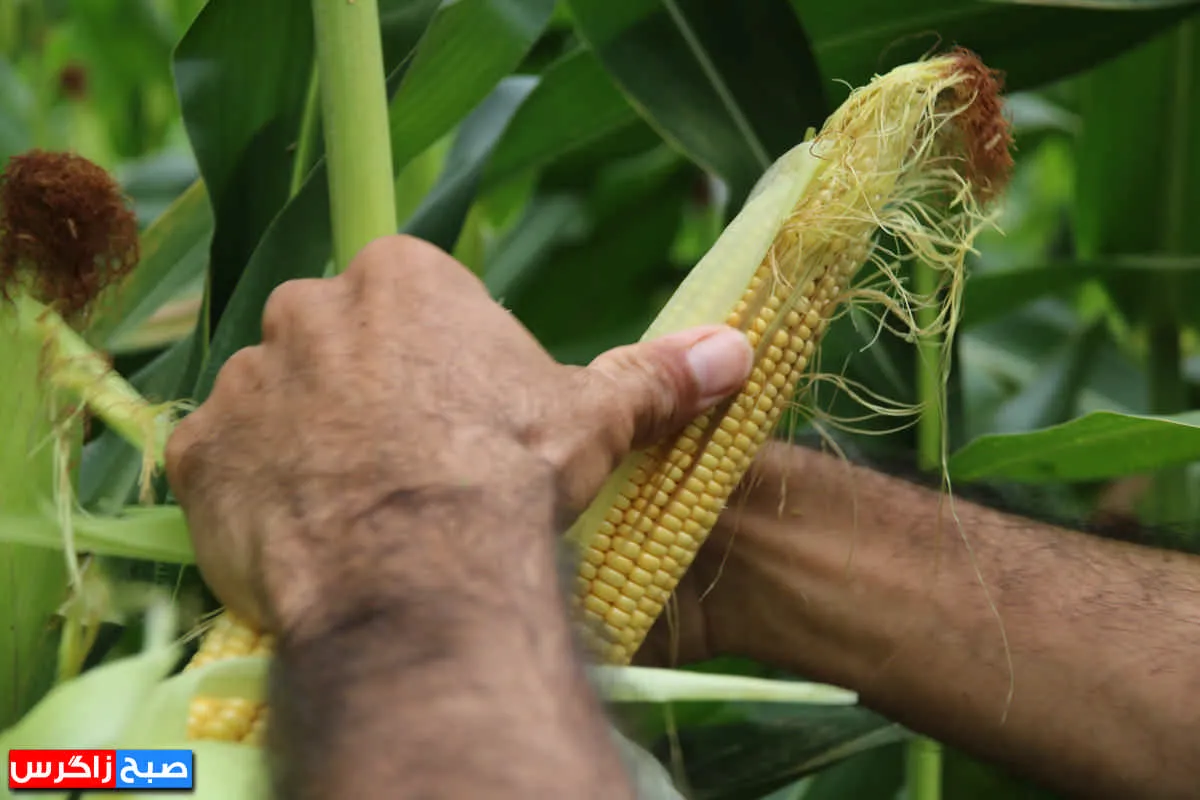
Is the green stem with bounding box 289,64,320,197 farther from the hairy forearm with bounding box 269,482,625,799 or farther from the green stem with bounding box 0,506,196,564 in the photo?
the hairy forearm with bounding box 269,482,625,799

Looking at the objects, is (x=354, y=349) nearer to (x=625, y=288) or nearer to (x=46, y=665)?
(x=46, y=665)

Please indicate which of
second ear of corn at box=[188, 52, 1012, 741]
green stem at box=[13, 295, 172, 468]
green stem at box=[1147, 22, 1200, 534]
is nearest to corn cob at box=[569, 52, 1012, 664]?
second ear of corn at box=[188, 52, 1012, 741]

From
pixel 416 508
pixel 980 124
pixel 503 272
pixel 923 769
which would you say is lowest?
pixel 923 769

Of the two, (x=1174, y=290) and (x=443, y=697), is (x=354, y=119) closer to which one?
(x=443, y=697)

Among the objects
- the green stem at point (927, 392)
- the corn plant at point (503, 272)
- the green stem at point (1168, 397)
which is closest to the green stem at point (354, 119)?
the corn plant at point (503, 272)

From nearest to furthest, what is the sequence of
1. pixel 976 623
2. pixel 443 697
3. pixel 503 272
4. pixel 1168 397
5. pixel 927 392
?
1. pixel 443 697
2. pixel 976 623
3. pixel 927 392
4. pixel 1168 397
5. pixel 503 272

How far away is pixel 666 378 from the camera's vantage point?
63 cm

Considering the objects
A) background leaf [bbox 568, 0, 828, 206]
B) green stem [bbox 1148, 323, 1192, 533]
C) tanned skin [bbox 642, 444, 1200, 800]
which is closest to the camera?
tanned skin [bbox 642, 444, 1200, 800]

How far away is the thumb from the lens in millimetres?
613

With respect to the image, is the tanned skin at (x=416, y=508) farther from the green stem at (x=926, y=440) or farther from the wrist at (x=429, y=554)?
the green stem at (x=926, y=440)

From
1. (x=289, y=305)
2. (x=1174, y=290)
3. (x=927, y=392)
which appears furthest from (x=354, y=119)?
(x=1174, y=290)

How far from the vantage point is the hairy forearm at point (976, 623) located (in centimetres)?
80

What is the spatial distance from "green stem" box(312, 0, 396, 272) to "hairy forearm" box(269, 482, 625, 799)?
215 mm

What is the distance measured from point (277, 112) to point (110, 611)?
0.37 meters
